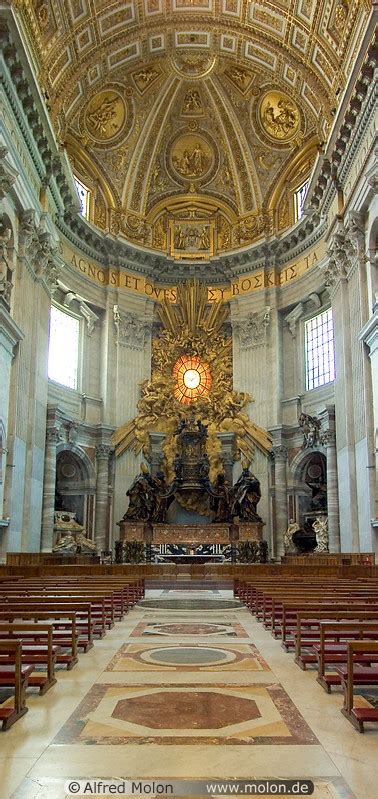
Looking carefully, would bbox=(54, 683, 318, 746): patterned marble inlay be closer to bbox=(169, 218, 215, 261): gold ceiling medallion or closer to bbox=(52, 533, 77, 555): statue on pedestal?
bbox=(52, 533, 77, 555): statue on pedestal

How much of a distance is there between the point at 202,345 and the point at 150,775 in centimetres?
2857

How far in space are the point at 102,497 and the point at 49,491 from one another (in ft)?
13.7

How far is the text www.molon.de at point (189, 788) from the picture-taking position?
3.14 metres

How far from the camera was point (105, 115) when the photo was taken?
29.6 metres

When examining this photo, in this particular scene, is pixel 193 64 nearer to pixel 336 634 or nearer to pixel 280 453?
pixel 280 453

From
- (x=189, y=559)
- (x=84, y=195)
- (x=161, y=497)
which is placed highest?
(x=84, y=195)

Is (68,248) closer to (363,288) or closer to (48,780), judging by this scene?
(363,288)

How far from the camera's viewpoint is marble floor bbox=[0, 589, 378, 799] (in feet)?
11.1

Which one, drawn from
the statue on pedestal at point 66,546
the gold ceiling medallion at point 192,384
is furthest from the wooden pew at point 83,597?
the gold ceiling medallion at point 192,384

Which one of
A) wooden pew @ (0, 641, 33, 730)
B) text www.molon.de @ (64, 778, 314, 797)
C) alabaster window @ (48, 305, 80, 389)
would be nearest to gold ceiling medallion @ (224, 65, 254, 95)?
alabaster window @ (48, 305, 80, 389)

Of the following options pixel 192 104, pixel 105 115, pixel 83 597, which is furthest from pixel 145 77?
pixel 83 597

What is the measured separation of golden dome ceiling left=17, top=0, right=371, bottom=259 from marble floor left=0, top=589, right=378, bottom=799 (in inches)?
804

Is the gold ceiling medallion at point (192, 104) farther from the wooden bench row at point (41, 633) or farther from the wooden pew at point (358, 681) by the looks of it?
the wooden pew at point (358, 681)

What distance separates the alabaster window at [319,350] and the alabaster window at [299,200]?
15.4 feet
